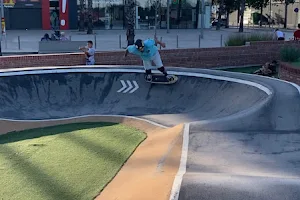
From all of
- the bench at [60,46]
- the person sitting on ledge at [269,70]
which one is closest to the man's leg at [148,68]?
the person sitting on ledge at [269,70]

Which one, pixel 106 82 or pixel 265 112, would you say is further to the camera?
pixel 106 82

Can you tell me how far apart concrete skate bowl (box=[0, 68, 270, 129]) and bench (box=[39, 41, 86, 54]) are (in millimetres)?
7607

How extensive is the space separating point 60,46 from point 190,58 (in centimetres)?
683

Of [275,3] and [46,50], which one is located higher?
[275,3]

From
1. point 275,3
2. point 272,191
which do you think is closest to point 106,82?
point 272,191

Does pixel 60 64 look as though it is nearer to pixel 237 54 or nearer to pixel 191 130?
pixel 237 54

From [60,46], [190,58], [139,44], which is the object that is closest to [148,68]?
[139,44]

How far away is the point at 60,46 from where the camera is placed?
66.9ft

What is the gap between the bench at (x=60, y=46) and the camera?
20.3m

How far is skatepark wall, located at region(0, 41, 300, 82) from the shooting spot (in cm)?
1471

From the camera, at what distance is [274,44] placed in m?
18.5

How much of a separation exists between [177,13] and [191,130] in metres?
41.8

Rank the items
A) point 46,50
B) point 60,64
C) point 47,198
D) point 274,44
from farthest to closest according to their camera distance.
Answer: point 46,50
point 274,44
point 60,64
point 47,198

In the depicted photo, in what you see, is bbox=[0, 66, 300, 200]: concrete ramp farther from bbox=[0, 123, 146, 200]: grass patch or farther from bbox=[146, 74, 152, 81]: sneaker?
bbox=[0, 123, 146, 200]: grass patch
